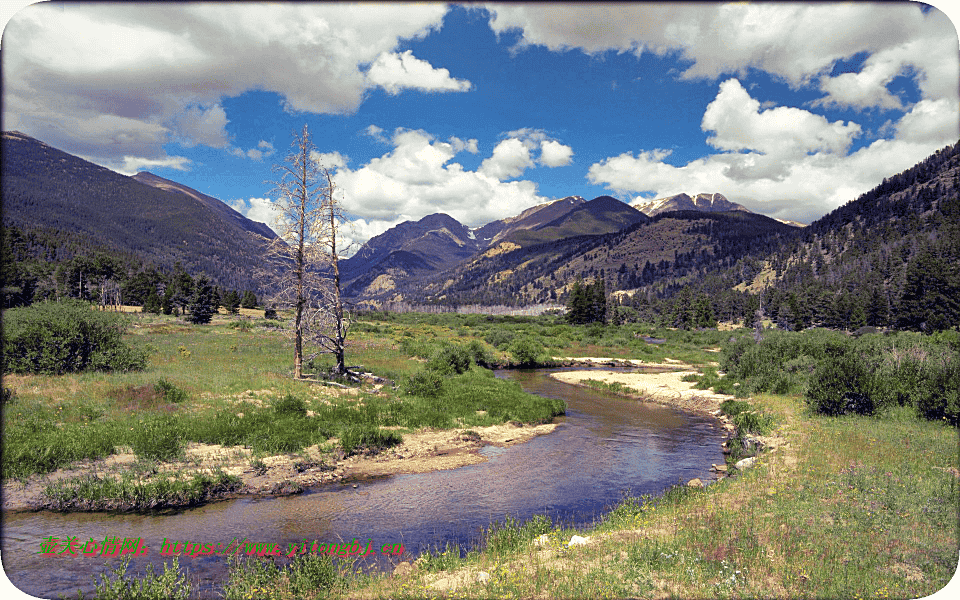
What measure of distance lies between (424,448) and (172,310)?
10634 centimetres

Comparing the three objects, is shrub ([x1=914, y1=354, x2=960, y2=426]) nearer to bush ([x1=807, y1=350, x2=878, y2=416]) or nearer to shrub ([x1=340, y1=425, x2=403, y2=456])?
Result: bush ([x1=807, y1=350, x2=878, y2=416])

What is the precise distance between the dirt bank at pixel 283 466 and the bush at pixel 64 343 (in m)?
11.6

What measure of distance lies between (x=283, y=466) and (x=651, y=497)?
13.1 metres

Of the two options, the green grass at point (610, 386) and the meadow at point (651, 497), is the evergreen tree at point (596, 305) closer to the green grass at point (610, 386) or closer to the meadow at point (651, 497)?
the green grass at point (610, 386)

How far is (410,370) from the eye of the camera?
1425 inches

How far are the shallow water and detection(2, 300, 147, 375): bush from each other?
45.5 ft

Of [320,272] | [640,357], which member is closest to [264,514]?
[320,272]

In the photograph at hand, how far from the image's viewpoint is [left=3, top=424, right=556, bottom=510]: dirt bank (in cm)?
1407

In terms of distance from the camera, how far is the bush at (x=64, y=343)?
2253 centimetres

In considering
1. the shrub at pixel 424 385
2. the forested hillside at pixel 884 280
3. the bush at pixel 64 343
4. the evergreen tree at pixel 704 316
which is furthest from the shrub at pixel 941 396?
the evergreen tree at pixel 704 316

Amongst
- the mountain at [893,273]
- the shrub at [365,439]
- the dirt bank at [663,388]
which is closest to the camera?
the shrub at [365,439]

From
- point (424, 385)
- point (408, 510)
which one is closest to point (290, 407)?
point (424, 385)

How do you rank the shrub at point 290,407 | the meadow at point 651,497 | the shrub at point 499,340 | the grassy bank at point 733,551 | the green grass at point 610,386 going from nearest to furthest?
the grassy bank at point 733,551 → the meadow at point 651,497 → the shrub at point 290,407 → the green grass at point 610,386 → the shrub at point 499,340

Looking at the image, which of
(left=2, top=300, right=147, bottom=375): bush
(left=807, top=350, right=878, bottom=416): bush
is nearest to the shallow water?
(left=807, top=350, right=878, bottom=416): bush
